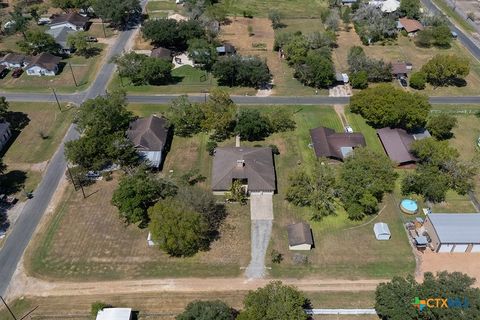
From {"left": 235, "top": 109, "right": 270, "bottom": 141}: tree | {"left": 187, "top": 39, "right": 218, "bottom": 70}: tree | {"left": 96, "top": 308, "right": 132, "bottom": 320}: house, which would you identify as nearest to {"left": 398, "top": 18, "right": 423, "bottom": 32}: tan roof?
{"left": 187, "top": 39, "right": 218, "bottom": 70}: tree

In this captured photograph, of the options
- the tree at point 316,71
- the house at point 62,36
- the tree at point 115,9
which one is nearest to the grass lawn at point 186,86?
the tree at point 316,71

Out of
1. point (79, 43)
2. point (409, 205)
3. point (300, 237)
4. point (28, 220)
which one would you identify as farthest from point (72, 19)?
point (409, 205)

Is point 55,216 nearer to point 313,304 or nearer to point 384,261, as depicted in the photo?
point 313,304

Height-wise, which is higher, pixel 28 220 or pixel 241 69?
pixel 241 69

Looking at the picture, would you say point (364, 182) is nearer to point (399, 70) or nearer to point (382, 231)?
point (382, 231)

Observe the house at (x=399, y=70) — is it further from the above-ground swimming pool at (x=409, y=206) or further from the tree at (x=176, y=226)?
the tree at (x=176, y=226)

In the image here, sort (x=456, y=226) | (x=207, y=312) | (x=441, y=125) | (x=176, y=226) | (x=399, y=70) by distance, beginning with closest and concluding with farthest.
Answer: (x=207, y=312)
(x=176, y=226)
(x=456, y=226)
(x=441, y=125)
(x=399, y=70)

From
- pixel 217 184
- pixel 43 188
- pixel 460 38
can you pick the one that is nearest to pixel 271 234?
pixel 217 184
